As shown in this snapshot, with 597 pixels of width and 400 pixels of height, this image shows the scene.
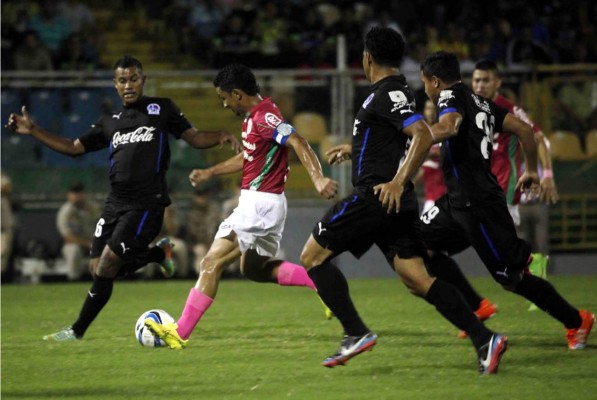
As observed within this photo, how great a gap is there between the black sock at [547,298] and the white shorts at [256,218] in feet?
6.16

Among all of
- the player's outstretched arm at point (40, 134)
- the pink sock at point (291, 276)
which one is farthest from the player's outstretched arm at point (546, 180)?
the player's outstretched arm at point (40, 134)

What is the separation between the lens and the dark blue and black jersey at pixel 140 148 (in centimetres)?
990

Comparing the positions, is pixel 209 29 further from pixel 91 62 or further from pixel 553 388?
pixel 553 388

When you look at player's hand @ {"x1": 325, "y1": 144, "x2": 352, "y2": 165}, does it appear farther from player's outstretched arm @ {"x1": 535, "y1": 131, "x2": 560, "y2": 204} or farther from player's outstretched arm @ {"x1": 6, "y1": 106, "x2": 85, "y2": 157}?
player's outstretched arm @ {"x1": 6, "y1": 106, "x2": 85, "y2": 157}

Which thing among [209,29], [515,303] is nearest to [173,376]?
[515,303]

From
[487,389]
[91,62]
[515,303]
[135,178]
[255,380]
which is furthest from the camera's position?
[91,62]

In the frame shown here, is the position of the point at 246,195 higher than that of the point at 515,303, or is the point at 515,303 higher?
the point at 246,195

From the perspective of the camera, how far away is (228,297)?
1384 centimetres

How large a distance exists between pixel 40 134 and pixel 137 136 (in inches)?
32.3

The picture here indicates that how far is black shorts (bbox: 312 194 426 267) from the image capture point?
7.41 meters

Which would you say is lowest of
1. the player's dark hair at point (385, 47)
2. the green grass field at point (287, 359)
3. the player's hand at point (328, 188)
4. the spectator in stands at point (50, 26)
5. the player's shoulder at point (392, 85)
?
the green grass field at point (287, 359)

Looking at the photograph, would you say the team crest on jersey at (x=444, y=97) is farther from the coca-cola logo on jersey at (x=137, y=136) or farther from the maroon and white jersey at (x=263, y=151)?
the coca-cola logo on jersey at (x=137, y=136)

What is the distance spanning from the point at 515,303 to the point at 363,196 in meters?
5.25

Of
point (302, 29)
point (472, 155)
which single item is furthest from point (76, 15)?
point (472, 155)
